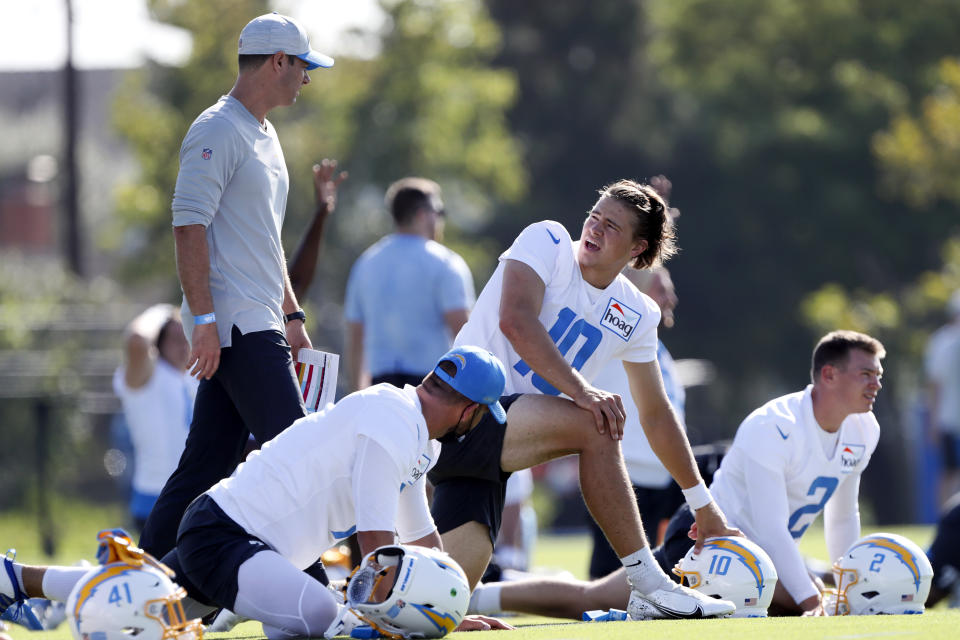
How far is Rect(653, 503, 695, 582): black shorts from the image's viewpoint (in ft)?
25.7

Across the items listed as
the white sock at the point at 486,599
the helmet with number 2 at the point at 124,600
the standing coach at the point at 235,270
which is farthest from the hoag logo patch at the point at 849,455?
the helmet with number 2 at the point at 124,600

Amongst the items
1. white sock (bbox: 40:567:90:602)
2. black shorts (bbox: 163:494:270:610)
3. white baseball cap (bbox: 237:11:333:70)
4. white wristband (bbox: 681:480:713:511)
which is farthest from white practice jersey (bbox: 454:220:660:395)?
white sock (bbox: 40:567:90:602)

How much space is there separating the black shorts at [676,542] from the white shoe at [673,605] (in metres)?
0.88

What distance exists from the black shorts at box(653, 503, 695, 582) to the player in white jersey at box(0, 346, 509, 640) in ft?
7.30

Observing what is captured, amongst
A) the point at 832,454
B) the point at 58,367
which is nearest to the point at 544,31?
the point at 58,367

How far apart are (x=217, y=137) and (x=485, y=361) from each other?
160cm

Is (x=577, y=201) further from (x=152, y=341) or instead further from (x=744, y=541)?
(x=744, y=541)

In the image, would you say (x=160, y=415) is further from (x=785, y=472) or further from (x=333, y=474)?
(x=333, y=474)

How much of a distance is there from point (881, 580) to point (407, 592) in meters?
2.68

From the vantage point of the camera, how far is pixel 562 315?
7.20 metres

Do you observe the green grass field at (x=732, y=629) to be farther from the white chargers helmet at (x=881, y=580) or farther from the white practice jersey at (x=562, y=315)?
the white practice jersey at (x=562, y=315)

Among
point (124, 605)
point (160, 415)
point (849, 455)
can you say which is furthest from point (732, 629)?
point (160, 415)

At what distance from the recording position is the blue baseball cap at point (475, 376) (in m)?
5.88

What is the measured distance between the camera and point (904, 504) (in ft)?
92.5
